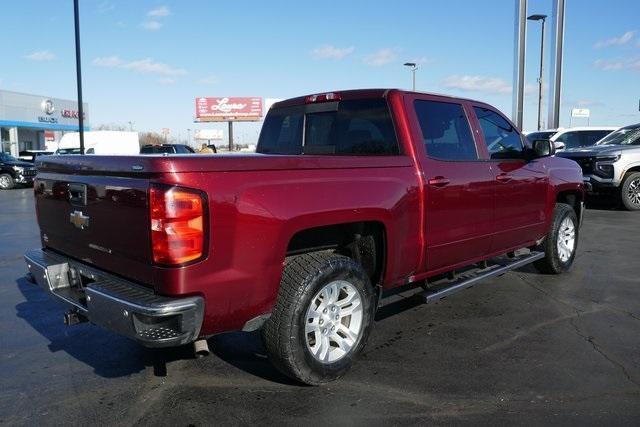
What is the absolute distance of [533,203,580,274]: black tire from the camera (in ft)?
20.3

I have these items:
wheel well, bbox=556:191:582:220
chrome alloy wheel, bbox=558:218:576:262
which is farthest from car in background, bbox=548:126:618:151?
chrome alloy wheel, bbox=558:218:576:262

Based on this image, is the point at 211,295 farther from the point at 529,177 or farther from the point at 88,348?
the point at 529,177

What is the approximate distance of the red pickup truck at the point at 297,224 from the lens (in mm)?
2893

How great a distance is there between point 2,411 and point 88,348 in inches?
40.6

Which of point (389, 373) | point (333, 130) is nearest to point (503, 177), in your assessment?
point (333, 130)

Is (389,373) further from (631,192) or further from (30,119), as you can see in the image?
(30,119)

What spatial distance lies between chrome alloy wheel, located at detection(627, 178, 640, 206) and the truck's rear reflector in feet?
34.5

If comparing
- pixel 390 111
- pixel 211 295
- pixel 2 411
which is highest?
pixel 390 111

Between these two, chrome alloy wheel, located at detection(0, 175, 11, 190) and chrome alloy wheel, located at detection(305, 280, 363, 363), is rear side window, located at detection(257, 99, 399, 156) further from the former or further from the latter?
chrome alloy wheel, located at detection(0, 175, 11, 190)

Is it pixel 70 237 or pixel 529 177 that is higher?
pixel 529 177

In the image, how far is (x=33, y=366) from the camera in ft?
12.9

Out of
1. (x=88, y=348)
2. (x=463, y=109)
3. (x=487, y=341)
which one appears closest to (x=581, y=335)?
(x=487, y=341)

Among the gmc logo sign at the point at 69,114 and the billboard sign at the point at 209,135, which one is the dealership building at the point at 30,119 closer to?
the gmc logo sign at the point at 69,114

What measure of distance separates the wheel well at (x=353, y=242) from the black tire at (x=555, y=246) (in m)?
2.98
